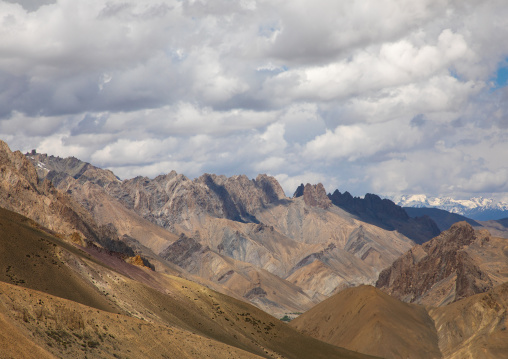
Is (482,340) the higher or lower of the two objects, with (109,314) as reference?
higher

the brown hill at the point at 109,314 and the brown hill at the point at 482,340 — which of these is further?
the brown hill at the point at 482,340

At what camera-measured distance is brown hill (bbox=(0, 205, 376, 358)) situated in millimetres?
58625

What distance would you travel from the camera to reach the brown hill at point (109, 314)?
58.6 metres

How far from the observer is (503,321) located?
190 meters

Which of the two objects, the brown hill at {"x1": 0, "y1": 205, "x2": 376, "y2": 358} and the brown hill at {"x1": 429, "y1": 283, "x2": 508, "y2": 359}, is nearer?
the brown hill at {"x1": 0, "y1": 205, "x2": 376, "y2": 358}

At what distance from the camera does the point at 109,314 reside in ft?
234

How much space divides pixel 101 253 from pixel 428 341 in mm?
105587

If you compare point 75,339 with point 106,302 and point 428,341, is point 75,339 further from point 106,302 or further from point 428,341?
point 428,341

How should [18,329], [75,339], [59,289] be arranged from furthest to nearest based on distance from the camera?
[59,289] < [75,339] < [18,329]

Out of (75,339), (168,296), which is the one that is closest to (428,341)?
(168,296)

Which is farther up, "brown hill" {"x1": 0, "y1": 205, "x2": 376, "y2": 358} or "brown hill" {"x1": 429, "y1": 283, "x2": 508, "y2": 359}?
"brown hill" {"x1": 429, "y1": 283, "x2": 508, "y2": 359}

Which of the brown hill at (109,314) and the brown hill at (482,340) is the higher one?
the brown hill at (482,340)

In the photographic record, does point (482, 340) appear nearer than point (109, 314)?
No

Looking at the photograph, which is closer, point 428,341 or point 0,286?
point 0,286
